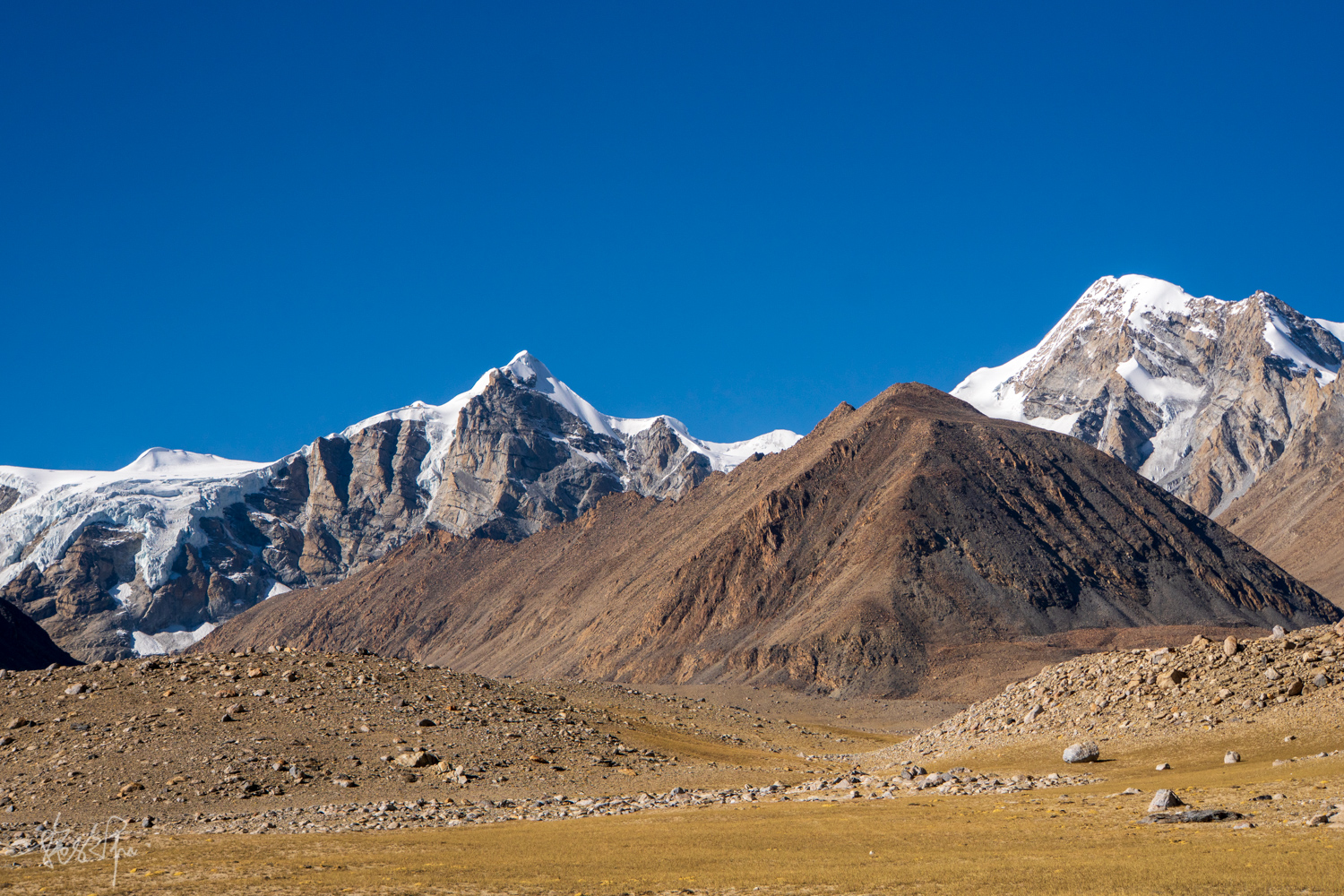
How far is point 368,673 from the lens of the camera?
173ft

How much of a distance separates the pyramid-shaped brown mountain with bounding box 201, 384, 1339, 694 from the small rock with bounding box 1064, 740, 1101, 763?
9299cm

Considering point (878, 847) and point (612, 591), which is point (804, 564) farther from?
point (878, 847)

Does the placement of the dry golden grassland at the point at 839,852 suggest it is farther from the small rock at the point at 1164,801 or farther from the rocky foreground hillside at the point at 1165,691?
A: the rocky foreground hillside at the point at 1165,691

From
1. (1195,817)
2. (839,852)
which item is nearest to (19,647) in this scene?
(839,852)

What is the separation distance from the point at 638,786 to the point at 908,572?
376ft

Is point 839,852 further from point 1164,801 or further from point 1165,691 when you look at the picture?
point 1165,691

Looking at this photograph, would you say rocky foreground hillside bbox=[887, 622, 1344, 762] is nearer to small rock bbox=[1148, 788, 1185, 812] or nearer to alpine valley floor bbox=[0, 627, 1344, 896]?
alpine valley floor bbox=[0, 627, 1344, 896]

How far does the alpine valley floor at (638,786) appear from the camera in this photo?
24281 millimetres

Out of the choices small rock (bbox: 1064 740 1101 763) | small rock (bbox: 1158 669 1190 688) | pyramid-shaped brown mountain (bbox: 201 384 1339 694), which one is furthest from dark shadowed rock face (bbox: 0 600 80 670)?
small rock (bbox: 1158 669 1190 688)

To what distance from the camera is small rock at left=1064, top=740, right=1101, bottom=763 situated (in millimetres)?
39812

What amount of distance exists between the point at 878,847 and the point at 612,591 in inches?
6678

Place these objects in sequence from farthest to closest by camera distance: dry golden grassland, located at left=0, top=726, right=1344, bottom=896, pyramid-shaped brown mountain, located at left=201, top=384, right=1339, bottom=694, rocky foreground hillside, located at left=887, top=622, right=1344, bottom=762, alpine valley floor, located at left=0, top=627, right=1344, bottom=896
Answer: pyramid-shaped brown mountain, located at left=201, top=384, right=1339, bottom=694
rocky foreground hillside, located at left=887, top=622, right=1344, bottom=762
alpine valley floor, located at left=0, top=627, right=1344, bottom=896
dry golden grassland, located at left=0, top=726, right=1344, bottom=896

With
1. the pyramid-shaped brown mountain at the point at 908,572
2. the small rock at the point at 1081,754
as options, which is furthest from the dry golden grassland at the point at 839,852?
the pyramid-shaped brown mountain at the point at 908,572

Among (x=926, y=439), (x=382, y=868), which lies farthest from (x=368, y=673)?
(x=926, y=439)
